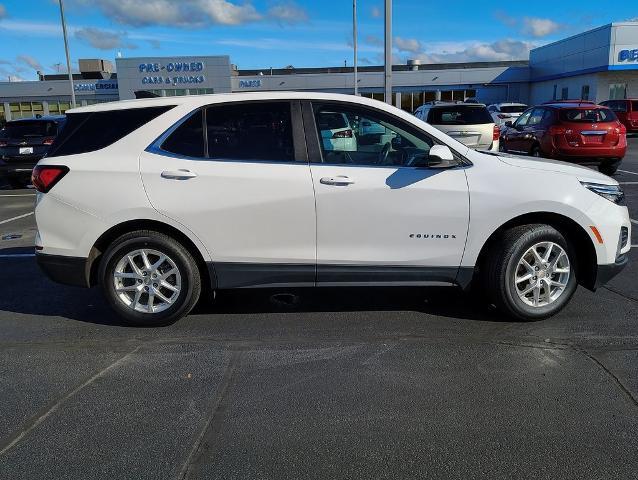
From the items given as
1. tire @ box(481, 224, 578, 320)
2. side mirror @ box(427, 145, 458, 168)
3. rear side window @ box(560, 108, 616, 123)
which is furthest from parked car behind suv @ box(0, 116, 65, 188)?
rear side window @ box(560, 108, 616, 123)

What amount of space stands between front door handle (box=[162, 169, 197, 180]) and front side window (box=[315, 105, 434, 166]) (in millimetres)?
1056

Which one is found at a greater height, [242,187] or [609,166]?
[242,187]

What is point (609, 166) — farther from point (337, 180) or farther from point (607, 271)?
point (337, 180)

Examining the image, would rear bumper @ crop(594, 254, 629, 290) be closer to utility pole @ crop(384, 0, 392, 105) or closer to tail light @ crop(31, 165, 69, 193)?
tail light @ crop(31, 165, 69, 193)

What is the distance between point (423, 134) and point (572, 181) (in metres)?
1.24

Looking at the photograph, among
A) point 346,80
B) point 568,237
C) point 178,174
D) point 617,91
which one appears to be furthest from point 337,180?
point 346,80

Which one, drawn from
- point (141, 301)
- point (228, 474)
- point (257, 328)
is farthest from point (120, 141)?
point (228, 474)

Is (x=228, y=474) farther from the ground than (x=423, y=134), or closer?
closer

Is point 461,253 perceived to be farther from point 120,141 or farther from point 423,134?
point 120,141

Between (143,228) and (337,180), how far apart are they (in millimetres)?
1615

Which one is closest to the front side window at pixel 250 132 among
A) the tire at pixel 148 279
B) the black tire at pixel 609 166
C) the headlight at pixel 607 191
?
the tire at pixel 148 279

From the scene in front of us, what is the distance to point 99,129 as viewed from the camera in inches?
175

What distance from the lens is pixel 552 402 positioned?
3.23 m

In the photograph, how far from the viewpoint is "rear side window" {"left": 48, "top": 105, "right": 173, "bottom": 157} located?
439 centimetres
